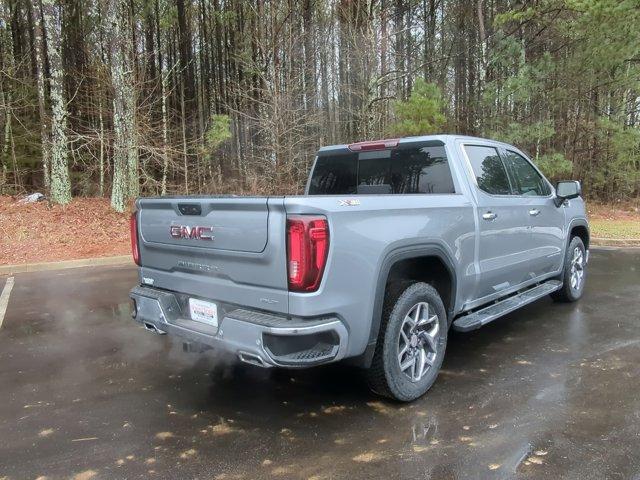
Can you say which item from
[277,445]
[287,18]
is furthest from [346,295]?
[287,18]

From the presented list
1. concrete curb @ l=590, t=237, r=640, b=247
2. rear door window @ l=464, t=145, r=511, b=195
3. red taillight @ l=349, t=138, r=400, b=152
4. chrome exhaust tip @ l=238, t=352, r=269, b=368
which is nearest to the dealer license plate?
chrome exhaust tip @ l=238, t=352, r=269, b=368

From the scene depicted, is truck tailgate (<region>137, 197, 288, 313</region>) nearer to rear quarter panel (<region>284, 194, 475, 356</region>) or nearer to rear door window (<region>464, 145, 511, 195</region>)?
rear quarter panel (<region>284, 194, 475, 356</region>)

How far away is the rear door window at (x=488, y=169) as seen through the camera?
4445 mm

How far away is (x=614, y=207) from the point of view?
1919 cm

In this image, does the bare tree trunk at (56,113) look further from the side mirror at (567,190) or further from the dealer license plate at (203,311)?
the side mirror at (567,190)

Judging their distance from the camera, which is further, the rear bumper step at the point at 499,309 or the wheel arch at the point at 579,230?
the wheel arch at the point at 579,230

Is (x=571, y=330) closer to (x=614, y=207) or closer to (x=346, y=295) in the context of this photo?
(x=346, y=295)

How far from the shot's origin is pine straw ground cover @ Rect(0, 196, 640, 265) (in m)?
10.4

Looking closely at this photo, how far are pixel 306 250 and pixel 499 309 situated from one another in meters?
2.35

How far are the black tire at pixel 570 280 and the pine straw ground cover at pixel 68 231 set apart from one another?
6.02 meters

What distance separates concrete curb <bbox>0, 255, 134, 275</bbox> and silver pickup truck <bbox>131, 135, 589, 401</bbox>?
257 inches

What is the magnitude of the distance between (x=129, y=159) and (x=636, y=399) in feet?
44.7

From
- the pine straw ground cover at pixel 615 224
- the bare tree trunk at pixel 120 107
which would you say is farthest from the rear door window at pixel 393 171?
the bare tree trunk at pixel 120 107

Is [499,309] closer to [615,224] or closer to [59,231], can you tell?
[59,231]
